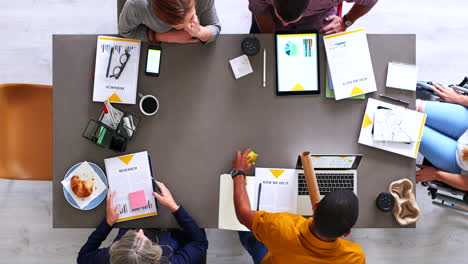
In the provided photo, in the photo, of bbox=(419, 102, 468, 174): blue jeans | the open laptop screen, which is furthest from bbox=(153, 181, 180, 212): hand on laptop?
bbox=(419, 102, 468, 174): blue jeans

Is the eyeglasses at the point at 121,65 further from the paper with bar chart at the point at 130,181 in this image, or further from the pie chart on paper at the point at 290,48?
the pie chart on paper at the point at 290,48

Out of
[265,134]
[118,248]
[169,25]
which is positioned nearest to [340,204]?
[265,134]

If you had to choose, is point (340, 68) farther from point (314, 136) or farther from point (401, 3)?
point (401, 3)

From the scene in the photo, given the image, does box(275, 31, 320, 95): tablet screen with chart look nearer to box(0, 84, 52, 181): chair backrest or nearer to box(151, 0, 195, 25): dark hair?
box(151, 0, 195, 25): dark hair

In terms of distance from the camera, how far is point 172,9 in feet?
4.39

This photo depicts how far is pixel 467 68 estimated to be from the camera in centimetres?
235

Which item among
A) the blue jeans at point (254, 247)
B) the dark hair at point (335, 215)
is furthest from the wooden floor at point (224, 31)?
the dark hair at point (335, 215)

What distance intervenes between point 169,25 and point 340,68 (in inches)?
30.6

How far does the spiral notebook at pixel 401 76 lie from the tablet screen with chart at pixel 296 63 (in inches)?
13.2

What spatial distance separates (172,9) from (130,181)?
77cm

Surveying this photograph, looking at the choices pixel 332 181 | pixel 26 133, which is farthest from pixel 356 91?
pixel 26 133

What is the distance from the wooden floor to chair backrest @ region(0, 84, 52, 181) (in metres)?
0.55

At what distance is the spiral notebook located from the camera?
Result: 5.30ft

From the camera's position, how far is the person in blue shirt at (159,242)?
4.68 feet
